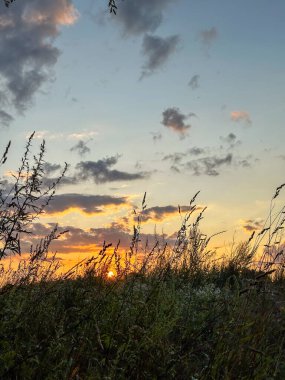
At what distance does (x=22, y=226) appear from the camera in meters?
4.93

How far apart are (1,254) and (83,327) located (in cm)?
115

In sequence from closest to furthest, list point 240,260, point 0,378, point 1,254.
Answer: point 0,378 < point 1,254 < point 240,260

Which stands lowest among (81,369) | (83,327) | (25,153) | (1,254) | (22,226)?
(81,369)

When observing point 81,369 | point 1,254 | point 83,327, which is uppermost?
point 1,254

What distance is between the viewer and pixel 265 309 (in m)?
7.00

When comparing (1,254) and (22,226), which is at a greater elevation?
(22,226)

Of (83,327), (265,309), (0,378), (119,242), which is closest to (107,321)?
(83,327)

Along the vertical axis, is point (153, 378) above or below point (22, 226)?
below

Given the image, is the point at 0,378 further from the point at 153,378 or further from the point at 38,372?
the point at 153,378

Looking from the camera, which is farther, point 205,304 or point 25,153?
point 205,304

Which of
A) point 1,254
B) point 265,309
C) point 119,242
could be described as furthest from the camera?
point 265,309

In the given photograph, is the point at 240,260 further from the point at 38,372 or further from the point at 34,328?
the point at 38,372

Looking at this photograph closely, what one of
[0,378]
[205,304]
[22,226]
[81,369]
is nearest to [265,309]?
[205,304]

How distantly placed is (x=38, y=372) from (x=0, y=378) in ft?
1.53
